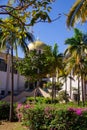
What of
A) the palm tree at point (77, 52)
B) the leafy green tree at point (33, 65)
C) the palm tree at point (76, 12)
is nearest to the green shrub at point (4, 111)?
the leafy green tree at point (33, 65)

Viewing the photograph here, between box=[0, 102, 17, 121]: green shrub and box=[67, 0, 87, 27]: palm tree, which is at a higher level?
box=[67, 0, 87, 27]: palm tree

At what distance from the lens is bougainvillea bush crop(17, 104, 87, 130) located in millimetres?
15938

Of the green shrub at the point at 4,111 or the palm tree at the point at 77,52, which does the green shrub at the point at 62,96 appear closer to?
the palm tree at the point at 77,52

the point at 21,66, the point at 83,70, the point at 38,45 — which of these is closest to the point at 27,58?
the point at 21,66

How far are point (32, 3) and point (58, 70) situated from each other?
39377 mm

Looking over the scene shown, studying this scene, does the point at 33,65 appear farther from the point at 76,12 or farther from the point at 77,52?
the point at 76,12

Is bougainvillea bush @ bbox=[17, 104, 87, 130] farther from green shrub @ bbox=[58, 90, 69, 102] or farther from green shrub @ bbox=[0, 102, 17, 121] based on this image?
green shrub @ bbox=[58, 90, 69, 102]

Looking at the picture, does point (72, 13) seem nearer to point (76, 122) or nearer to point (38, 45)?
point (76, 122)

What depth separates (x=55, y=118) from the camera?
646 inches

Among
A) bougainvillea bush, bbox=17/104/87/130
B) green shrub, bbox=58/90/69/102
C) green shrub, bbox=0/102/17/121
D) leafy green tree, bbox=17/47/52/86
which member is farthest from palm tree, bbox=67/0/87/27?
green shrub, bbox=58/90/69/102

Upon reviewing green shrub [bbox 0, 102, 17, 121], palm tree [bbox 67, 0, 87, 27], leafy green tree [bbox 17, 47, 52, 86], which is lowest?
green shrub [bbox 0, 102, 17, 121]

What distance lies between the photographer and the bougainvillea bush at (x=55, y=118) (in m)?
15.9

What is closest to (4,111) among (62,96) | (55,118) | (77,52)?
(55,118)

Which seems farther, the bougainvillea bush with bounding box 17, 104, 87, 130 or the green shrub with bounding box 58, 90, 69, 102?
the green shrub with bounding box 58, 90, 69, 102
